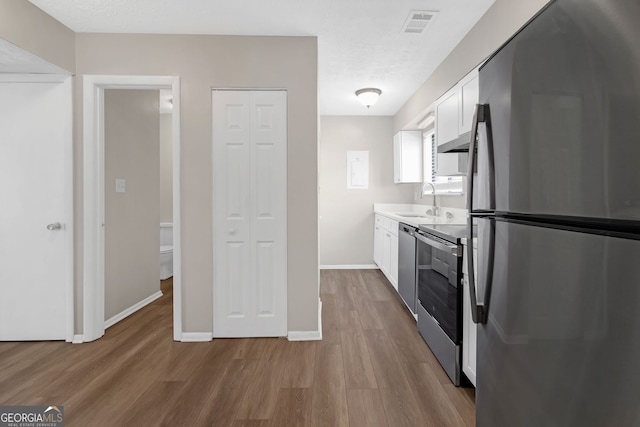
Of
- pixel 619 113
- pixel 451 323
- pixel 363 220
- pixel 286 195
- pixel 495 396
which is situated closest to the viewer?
pixel 619 113

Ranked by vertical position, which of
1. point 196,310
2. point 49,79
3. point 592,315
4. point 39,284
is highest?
point 49,79

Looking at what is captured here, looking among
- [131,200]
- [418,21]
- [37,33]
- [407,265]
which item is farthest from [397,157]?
[37,33]

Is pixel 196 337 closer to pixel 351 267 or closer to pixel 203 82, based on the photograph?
pixel 203 82

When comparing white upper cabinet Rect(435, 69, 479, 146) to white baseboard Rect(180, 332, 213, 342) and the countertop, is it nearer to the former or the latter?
the countertop

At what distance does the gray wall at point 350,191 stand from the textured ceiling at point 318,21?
7.31ft

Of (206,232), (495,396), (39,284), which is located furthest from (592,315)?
(39,284)

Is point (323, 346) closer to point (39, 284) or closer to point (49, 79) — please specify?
point (39, 284)

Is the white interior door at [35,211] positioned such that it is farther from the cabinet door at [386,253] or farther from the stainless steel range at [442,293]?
the cabinet door at [386,253]

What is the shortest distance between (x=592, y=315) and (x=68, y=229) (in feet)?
11.1

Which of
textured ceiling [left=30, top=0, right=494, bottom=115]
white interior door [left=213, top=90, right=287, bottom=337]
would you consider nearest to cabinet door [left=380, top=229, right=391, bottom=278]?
white interior door [left=213, top=90, right=287, bottom=337]

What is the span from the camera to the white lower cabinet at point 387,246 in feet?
13.0

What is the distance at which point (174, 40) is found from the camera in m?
2.78

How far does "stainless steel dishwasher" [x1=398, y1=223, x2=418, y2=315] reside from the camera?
10.1ft

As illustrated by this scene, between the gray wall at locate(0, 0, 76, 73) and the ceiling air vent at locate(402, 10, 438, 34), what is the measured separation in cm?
281
